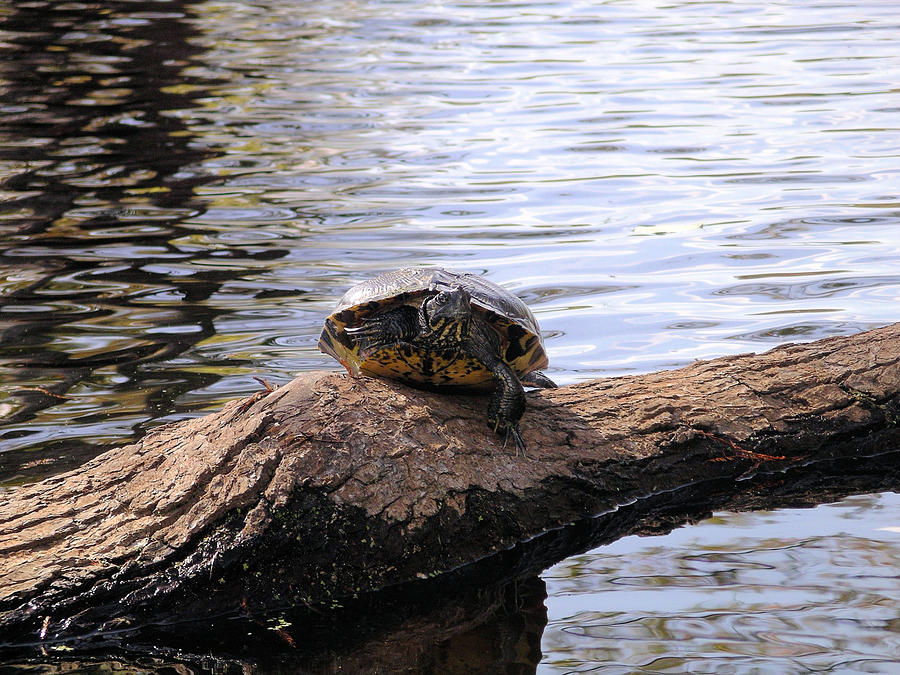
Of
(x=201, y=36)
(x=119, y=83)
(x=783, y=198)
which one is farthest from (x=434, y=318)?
(x=201, y=36)

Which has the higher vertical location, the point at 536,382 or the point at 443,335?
the point at 443,335

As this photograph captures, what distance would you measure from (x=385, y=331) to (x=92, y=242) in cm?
567

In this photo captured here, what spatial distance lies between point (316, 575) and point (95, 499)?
0.79 m

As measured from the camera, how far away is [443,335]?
3.83 meters

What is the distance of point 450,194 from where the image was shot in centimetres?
988

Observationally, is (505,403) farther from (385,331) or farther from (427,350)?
(385,331)

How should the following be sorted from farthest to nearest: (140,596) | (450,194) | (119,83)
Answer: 1. (119,83)
2. (450,194)
3. (140,596)

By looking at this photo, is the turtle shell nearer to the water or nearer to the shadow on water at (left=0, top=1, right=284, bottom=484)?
the water

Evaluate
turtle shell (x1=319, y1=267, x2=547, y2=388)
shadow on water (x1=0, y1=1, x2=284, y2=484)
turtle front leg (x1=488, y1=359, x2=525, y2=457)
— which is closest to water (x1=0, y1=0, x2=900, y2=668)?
shadow on water (x1=0, y1=1, x2=284, y2=484)

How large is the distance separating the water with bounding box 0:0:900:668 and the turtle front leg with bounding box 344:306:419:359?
1.16 metres

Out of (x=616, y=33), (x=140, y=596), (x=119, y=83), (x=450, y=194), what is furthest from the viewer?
(x=616, y=33)

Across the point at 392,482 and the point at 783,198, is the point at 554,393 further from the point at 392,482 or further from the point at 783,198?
the point at 783,198

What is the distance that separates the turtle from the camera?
12.6ft

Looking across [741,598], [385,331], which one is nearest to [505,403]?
[385,331]
